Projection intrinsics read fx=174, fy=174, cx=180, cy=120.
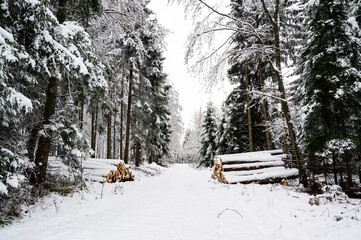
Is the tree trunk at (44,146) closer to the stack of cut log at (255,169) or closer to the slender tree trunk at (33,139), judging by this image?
the slender tree trunk at (33,139)

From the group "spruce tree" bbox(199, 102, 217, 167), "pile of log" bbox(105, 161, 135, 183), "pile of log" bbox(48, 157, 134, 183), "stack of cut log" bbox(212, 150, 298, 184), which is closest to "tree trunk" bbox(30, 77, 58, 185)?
"pile of log" bbox(48, 157, 134, 183)

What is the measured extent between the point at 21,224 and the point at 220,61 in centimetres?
808

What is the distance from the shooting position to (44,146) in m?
5.52

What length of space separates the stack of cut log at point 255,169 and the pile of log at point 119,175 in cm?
550

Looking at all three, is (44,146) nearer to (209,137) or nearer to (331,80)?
(331,80)

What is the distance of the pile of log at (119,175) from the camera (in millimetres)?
9231

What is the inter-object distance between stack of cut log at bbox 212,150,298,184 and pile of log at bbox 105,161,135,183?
550 centimetres

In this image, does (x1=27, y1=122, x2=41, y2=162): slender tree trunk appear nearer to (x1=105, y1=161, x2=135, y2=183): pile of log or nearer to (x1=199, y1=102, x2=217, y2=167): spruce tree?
(x1=105, y1=161, x2=135, y2=183): pile of log

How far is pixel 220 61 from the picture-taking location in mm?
7738

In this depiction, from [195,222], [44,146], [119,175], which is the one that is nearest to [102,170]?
[119,175]

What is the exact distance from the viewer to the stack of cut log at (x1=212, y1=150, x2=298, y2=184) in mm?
8234

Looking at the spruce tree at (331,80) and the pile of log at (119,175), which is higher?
the spruce tree at (331,80)

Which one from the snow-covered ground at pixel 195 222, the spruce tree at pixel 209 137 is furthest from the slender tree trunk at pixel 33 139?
the spruce tree at pixel 209 137

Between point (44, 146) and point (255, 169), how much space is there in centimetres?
891
